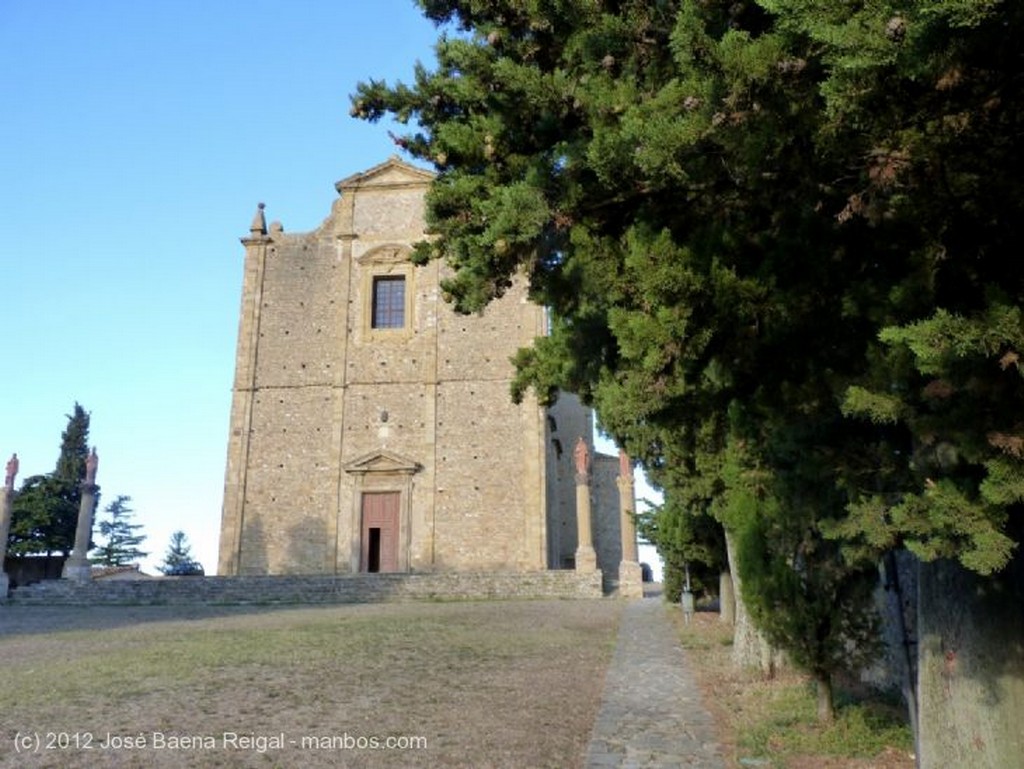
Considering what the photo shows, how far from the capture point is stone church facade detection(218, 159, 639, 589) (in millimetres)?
23672

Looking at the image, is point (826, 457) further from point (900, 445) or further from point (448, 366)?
point (448, 366)

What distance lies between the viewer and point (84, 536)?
2312 centimetres

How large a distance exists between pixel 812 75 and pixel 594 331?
2388 mm

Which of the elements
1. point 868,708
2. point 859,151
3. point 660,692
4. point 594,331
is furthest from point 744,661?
point 859,151

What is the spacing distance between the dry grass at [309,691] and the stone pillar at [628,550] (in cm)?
856

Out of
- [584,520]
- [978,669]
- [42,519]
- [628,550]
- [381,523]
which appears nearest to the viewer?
[978,669]

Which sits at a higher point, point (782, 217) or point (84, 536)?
point (782, 217)

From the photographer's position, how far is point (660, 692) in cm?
697

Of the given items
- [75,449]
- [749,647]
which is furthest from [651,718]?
[75,449]

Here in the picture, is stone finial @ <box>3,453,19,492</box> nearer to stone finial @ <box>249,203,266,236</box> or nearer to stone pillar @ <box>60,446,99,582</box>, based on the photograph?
stone pillar @ <box>60,446,99,582</box>

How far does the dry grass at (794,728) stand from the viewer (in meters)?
4.75

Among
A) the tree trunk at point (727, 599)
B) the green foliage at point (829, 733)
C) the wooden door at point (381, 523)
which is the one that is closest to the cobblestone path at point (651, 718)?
the green foliage at point (829, 733)

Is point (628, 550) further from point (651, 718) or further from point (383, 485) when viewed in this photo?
point (651, 718)

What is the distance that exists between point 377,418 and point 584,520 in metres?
7.81
